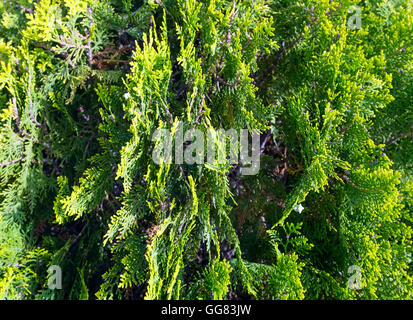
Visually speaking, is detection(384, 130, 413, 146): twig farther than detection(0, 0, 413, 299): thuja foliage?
Yes

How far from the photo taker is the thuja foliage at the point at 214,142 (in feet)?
5.61

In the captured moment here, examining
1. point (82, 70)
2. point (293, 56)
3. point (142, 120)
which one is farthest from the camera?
point (293, 56)

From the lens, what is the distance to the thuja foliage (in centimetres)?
171

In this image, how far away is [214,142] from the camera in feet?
5.01

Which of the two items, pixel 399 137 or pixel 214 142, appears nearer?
pixel 214 142

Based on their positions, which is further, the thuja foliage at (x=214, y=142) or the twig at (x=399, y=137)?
the twig at (x=399, y=137)

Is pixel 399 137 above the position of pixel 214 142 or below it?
above

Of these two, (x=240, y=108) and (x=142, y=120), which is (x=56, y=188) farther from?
(x=240, y=108)

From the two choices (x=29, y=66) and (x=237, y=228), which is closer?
(x=29, y=66)

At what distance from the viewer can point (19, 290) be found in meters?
2.06

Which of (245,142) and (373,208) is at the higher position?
(245,142)

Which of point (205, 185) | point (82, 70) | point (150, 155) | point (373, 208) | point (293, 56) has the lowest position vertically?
point (373, 208)

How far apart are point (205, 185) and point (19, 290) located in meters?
1.44
